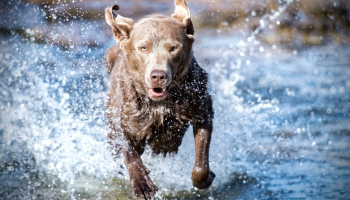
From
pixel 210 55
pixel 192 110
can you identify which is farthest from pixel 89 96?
pixel 210 55

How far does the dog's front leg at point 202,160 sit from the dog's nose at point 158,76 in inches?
34.4

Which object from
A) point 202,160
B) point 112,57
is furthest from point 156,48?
point 112,57

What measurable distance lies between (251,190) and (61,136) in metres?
2.40

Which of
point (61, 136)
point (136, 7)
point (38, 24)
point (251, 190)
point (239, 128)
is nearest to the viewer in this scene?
point (251, 190)

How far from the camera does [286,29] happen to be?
13805 millimetres

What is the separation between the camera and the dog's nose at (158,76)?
4375 mm

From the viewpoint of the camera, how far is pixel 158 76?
4.38 meters

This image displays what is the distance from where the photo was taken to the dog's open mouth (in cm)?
458

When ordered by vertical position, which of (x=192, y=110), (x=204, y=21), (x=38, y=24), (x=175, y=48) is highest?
(x=175, y=48)

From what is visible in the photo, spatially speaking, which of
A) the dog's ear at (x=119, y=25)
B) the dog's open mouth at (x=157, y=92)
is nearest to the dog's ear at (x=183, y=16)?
the dog's ear at (x=119, y=25)

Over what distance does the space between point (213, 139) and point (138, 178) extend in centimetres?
181

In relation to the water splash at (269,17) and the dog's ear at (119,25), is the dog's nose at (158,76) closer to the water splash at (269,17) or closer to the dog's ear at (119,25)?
the dog's ear at (119,25)

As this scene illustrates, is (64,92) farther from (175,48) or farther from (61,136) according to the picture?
(175,48)

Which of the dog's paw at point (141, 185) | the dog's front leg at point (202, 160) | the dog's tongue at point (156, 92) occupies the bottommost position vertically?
the dog's paw at point (141, 185)
